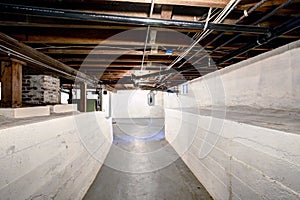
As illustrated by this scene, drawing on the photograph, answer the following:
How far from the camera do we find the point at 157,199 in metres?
2.14

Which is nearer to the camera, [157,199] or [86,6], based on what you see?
[86,6]

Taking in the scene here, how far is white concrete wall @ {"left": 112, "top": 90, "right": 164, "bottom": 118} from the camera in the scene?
1045 cm

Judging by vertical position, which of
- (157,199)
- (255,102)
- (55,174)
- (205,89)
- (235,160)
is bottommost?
(157,199)

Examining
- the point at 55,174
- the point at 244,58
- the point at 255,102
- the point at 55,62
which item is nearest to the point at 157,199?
the point at 55,174

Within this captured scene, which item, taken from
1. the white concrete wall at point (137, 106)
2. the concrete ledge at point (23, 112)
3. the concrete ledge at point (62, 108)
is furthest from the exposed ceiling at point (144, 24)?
the white concrete wall at point (137, 106)

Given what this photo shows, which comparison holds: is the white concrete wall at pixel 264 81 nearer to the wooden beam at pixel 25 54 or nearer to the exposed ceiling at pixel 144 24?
the exposed ceiling at pixel 144 24

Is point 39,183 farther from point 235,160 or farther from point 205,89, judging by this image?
point 205,89

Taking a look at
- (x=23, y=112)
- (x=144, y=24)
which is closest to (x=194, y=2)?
(x=144, y=24)

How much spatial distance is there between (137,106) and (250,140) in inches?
371

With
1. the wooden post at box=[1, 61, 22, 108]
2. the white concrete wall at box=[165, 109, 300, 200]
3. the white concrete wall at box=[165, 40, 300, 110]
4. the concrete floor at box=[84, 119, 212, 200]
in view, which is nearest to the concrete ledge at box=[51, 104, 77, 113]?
the wooden post at box=[1, 61, 22, 108]

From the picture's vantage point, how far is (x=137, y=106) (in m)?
10.6

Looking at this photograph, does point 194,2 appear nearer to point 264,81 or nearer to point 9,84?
point 264,81

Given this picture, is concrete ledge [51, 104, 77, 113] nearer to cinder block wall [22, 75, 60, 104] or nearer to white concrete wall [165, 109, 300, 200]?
cinder block wall [22, 75, 60, 104]

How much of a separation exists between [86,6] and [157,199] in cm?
234
